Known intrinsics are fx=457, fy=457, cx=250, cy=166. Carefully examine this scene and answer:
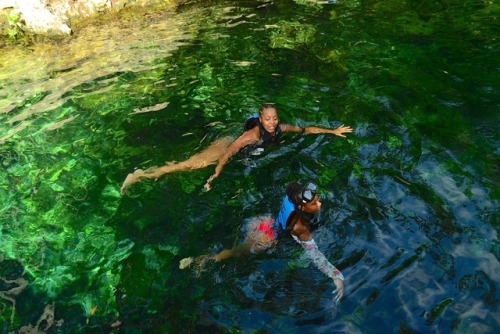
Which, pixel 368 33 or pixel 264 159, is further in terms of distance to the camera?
pixel 368 33

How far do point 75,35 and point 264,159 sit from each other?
350 inches

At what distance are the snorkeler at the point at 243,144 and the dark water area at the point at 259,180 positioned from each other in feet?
0.57

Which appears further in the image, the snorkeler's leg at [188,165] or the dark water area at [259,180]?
the snorkeler's leg at [188,165]

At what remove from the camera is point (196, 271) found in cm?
568

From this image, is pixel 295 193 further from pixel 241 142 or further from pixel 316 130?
pixel 316 130

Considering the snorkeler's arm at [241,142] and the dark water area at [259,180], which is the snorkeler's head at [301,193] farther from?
the snorkeler's arm at [241,142]

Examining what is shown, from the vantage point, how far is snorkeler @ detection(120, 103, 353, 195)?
7.36 meters

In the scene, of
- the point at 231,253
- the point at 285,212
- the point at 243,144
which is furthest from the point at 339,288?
the point at 243,144

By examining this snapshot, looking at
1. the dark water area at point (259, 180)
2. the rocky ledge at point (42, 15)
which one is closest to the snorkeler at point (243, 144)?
the dark water area at point (259, 180)

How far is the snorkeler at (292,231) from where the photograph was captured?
206 inches

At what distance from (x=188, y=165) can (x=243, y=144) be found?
0.99 m

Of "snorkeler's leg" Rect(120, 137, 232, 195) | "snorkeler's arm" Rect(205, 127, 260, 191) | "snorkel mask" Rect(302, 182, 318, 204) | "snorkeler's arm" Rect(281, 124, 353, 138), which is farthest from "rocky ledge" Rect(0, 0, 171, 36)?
"snorkel mask" Rect(302, 182, 318, 204)

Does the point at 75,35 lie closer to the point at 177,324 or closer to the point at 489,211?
the point at 177,324

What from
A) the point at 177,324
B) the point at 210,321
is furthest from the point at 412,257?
the point at 177,324
